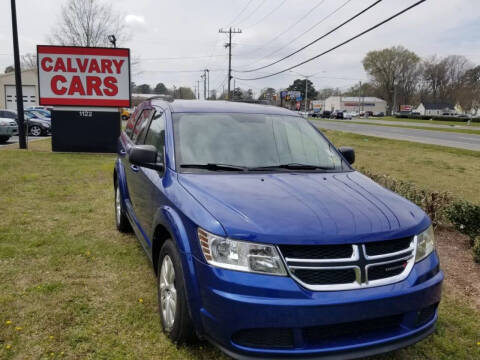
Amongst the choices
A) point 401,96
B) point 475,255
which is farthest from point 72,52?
point 401,96

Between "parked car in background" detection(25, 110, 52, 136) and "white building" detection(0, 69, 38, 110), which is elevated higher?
"white building" detection(0, 69, 38, 110)

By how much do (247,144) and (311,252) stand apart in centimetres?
154

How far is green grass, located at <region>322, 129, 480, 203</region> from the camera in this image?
383 inches

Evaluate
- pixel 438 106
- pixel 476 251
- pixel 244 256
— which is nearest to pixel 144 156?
pixel 244 256

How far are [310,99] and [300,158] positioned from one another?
13442 cm

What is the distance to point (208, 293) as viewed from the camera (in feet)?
7.66

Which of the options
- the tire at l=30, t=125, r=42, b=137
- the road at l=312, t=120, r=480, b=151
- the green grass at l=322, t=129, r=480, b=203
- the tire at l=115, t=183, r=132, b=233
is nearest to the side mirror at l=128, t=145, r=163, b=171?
A: the tire at l=115, t=183, r=132, b=233

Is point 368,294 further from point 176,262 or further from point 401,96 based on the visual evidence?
point 401,96

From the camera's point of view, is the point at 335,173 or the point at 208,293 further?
the point at 335,173

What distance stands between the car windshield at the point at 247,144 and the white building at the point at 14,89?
2107 inches

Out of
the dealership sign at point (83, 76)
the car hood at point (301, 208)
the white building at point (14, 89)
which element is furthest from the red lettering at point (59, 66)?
the white building at point (14, 89)

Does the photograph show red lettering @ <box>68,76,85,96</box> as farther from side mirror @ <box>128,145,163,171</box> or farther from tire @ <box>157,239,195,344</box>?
tire @ <box>157,239,195,344</box>

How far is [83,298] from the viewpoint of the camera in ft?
12.0

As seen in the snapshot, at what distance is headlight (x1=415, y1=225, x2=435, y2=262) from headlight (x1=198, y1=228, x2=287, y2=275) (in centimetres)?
98
